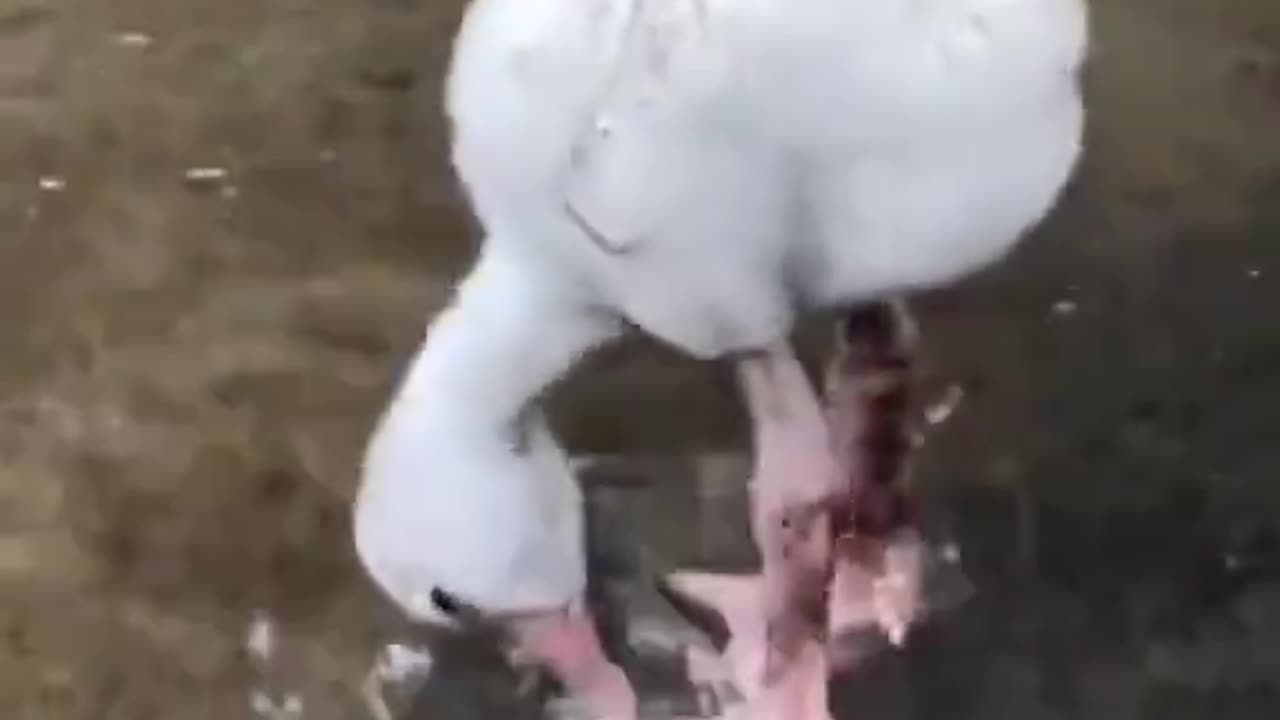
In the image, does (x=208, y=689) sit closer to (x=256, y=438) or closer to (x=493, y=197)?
(x=256, y=438)

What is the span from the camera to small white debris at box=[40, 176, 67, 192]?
3.49ft

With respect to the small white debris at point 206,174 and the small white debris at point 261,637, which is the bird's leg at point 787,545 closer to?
the small white debris at point 261,637

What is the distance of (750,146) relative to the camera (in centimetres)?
57

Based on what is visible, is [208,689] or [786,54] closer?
[786,54]

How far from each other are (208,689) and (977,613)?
330 mm

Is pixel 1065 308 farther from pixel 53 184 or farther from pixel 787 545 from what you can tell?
pixel 53 184

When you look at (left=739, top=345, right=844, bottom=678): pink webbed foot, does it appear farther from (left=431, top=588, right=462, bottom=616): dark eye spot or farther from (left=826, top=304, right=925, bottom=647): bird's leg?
(left=431, top=588, right=462, bottom=616): dark eye spot

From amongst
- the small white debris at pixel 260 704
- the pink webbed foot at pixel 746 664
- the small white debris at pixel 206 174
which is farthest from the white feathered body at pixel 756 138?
the small white debris at pixel 206 174

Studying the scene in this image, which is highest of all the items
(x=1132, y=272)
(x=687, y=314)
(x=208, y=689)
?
(x=687, y=314)

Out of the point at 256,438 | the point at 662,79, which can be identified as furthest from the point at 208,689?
the point at 662,79

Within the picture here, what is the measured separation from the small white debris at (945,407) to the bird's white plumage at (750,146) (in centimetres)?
29

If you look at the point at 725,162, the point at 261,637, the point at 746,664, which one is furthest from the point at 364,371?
the point at 725,162

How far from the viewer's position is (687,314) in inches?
23.5

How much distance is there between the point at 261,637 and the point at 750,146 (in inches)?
16.0
